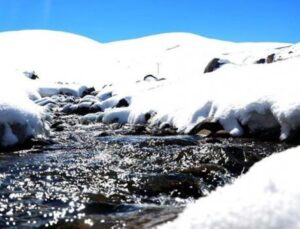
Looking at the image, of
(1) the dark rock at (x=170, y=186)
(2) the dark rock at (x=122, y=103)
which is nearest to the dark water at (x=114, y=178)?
(1) the dark rock at (x=170, y=186)

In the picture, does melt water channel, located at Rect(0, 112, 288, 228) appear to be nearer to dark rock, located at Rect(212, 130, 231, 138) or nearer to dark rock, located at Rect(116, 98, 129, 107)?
dark rock, located at Rect(212, 130, 231, 138)

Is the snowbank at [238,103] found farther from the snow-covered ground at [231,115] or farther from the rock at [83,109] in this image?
the rock at [83,109]

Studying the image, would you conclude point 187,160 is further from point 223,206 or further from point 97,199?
point 223,206

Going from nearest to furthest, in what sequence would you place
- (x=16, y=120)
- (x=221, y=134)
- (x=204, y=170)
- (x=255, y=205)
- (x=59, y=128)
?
(x=255, y=205) → (x=204, y=170) → (x=16, y=120) → (x=221, y=134) → (x=59, y=128)

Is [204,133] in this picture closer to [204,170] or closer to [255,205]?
[204,170]

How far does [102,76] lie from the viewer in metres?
87.6

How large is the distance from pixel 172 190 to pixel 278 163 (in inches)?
164

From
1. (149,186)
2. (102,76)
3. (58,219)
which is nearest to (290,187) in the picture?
(58,219)

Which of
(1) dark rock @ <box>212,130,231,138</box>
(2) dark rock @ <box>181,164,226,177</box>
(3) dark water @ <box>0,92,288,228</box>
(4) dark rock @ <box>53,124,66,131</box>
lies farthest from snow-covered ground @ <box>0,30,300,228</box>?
(2) dark rock @ <box>181,164,226,177</box>

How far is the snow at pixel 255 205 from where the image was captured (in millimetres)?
3150

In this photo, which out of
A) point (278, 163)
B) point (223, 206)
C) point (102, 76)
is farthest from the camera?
point (102, 76)

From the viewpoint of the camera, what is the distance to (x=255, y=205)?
3301 mm

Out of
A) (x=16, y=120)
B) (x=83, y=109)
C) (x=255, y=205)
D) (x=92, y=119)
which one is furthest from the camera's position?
(x=83, y=109)

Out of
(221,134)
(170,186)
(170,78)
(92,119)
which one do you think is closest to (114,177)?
(170,186)
